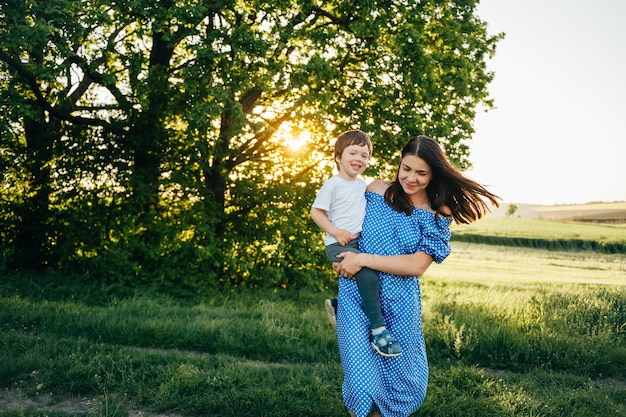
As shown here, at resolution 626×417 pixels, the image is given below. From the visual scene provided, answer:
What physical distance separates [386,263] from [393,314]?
382mm

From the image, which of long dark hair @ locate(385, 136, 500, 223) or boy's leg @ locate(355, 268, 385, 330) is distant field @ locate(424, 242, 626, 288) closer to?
long dark hair @ locate(385, 136, 500, 223)

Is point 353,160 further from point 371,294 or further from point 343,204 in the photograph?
point 371,294

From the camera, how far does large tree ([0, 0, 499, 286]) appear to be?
9.29m

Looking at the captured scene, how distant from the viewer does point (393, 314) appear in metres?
3.25

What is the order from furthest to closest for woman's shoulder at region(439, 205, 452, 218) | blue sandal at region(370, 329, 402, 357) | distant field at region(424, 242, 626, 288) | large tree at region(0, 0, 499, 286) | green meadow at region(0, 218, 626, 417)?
distant field at region(424, 242, 626, 288), large tree at region(0, 0, 499, 286), green meadow at region(0, 218, 626, 417), woman's shoulder at region(439, 205, 452, 218), blue sandal at region(370, 329, 402, 357)

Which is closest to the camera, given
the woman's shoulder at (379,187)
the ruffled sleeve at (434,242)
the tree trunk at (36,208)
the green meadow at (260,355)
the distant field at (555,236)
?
the ruffled sleeve at (434,242)

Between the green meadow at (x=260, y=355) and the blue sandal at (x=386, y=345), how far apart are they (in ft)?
5.89

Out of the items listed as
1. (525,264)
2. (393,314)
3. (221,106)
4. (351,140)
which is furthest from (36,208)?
(525,264)

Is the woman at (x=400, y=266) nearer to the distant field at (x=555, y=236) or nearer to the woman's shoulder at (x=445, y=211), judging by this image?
the woman's shoulder at (x=445, y=211)

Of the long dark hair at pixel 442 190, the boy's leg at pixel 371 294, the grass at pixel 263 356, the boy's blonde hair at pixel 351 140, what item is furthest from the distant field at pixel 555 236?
the boy's leg at pixel 371 294

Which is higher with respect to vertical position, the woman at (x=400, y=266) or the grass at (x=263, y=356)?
the woman at (x=400, y=266)

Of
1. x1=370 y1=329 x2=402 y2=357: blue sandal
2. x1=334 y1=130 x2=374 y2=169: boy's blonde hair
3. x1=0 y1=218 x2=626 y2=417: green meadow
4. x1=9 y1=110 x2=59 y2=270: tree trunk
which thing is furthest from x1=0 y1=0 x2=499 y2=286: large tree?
x1=370 y1=329 x2=402 y2=357: blue sandal

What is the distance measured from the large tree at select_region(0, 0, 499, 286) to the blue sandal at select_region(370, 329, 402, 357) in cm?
664

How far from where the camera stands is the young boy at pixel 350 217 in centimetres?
313
